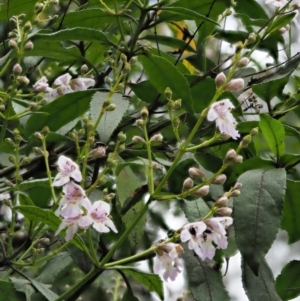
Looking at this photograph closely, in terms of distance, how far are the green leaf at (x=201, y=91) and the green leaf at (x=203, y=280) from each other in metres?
0.21

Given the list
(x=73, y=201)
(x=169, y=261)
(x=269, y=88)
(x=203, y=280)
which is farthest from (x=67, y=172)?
(x=269, y=88)

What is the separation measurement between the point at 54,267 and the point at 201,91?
1.11 ft

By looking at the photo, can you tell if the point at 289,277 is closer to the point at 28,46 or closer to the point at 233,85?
the point at 233,85

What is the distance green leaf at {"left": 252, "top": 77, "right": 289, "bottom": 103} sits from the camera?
3.16 ft

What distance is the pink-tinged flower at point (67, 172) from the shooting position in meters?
0.69

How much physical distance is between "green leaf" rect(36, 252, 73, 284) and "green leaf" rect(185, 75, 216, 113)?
0.96 feet

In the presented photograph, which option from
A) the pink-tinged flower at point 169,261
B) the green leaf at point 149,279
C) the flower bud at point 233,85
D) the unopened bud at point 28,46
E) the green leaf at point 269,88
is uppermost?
the flower bud at point 233,85

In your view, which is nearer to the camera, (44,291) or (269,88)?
(44,291)

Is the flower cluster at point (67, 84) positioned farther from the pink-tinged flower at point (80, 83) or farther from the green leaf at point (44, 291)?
the green leaf at point (44, 291)

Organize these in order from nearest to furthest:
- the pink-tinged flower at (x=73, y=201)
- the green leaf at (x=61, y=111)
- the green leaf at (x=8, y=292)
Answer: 1. the pink-tinged flower at (x=73, y=201)
2. the green leaf at (x=8, y=292)
3. the green leaf at (x=61, y=111)

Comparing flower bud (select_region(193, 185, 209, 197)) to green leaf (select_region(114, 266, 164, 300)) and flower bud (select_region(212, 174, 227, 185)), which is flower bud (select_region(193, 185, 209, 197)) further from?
green leaf (select_region(114, 266, 164, 300))

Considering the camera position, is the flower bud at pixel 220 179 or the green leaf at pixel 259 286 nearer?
the flower bud at pixel 220 179

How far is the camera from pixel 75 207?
0.68 m

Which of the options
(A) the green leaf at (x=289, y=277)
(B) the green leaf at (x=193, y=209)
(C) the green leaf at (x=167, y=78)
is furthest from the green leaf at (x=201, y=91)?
(A) the green leaf at (x=289, y=277)
